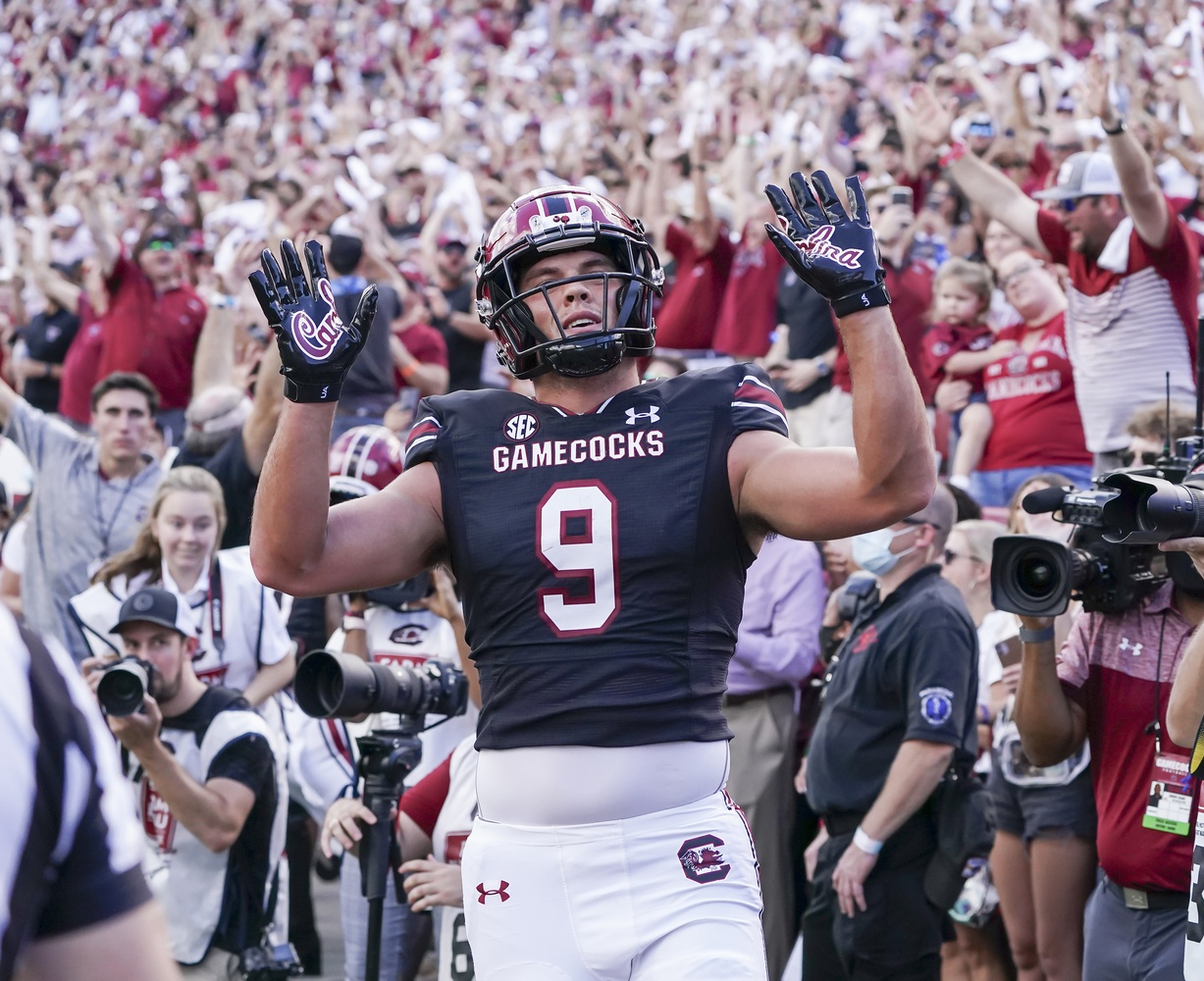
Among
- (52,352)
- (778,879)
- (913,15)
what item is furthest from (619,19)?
(778,879)

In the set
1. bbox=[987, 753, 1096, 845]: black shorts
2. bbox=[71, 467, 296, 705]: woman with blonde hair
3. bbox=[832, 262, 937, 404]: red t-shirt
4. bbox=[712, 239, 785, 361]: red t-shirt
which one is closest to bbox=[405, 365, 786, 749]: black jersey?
bbox=[987, 753, 1096, 845]: black shorts

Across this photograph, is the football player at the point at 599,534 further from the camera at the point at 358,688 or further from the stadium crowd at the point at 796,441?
the stadium crowd at the point at 796,441

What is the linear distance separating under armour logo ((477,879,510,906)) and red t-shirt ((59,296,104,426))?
8.36 m

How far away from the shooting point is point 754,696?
624 centimetres

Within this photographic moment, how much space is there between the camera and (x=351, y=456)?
20.5 feet

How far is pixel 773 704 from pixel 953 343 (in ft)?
10.1

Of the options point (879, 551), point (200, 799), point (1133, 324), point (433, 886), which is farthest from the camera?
point (1133, 324)

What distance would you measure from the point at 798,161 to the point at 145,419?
20.4 ft

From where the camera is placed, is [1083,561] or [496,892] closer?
[496,892]

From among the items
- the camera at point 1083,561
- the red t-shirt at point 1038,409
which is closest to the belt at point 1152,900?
the camera at point 1083,561

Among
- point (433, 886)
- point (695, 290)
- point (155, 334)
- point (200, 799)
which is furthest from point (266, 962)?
point (695, 290)

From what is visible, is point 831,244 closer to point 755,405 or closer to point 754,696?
point 755,405

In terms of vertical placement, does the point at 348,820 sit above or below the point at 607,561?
below

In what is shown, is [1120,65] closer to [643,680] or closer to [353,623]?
[353,623]
